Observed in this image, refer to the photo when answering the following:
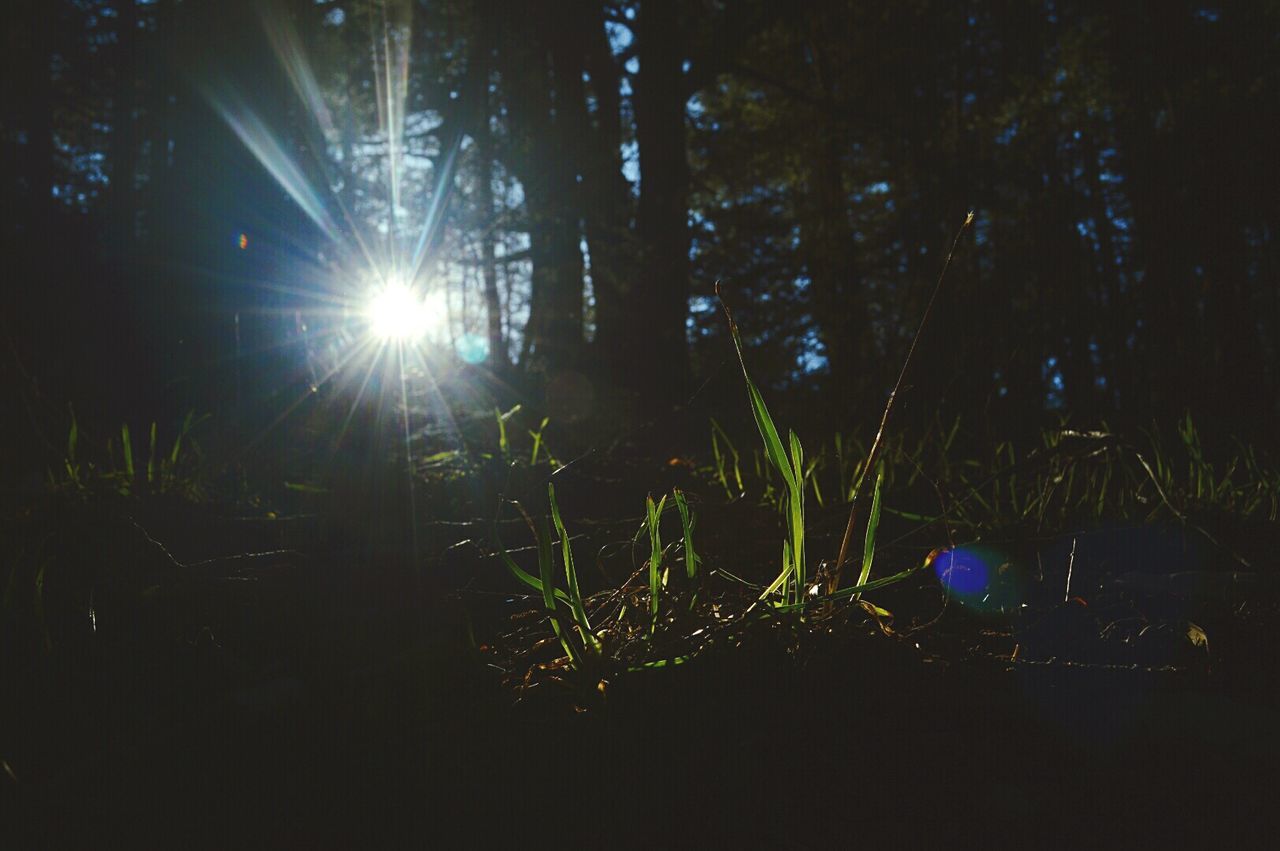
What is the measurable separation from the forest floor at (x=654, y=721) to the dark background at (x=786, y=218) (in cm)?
138

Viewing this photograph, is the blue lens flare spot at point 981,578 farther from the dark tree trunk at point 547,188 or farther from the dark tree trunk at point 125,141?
the dark tree trunk at point 547,188

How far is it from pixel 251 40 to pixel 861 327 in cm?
405

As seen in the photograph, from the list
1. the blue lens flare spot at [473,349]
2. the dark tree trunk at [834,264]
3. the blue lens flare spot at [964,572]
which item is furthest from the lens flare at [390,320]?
the blue lens flare spot at [473,349]

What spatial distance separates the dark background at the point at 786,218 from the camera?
3.45 m

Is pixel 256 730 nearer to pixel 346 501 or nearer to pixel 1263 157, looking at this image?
pixel 346 501

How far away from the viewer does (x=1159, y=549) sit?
4.80 ft

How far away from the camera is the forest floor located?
621 mm

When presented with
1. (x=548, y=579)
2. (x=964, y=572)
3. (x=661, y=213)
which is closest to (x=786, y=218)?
(x=661, y=213)

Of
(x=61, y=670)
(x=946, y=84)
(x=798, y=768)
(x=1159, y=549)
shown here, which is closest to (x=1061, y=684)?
(x=798, y=768)

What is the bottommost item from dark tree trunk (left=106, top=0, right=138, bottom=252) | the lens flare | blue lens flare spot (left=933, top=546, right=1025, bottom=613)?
blue lens flare spot (left=933, top=546, right=1025, bottom=613)

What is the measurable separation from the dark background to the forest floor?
1385mm

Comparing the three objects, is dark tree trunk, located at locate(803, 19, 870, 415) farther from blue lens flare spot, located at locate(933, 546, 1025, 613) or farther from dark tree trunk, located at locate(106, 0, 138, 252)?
dark tree trunk, located at locate(106, 0, 138, 252)

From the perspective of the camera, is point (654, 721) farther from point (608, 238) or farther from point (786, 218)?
point (786, 218)

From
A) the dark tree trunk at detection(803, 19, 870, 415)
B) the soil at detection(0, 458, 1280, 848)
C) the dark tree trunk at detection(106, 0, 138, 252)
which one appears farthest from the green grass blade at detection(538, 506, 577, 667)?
the dark tree trunk at detection(106, 0, 138, 252)
